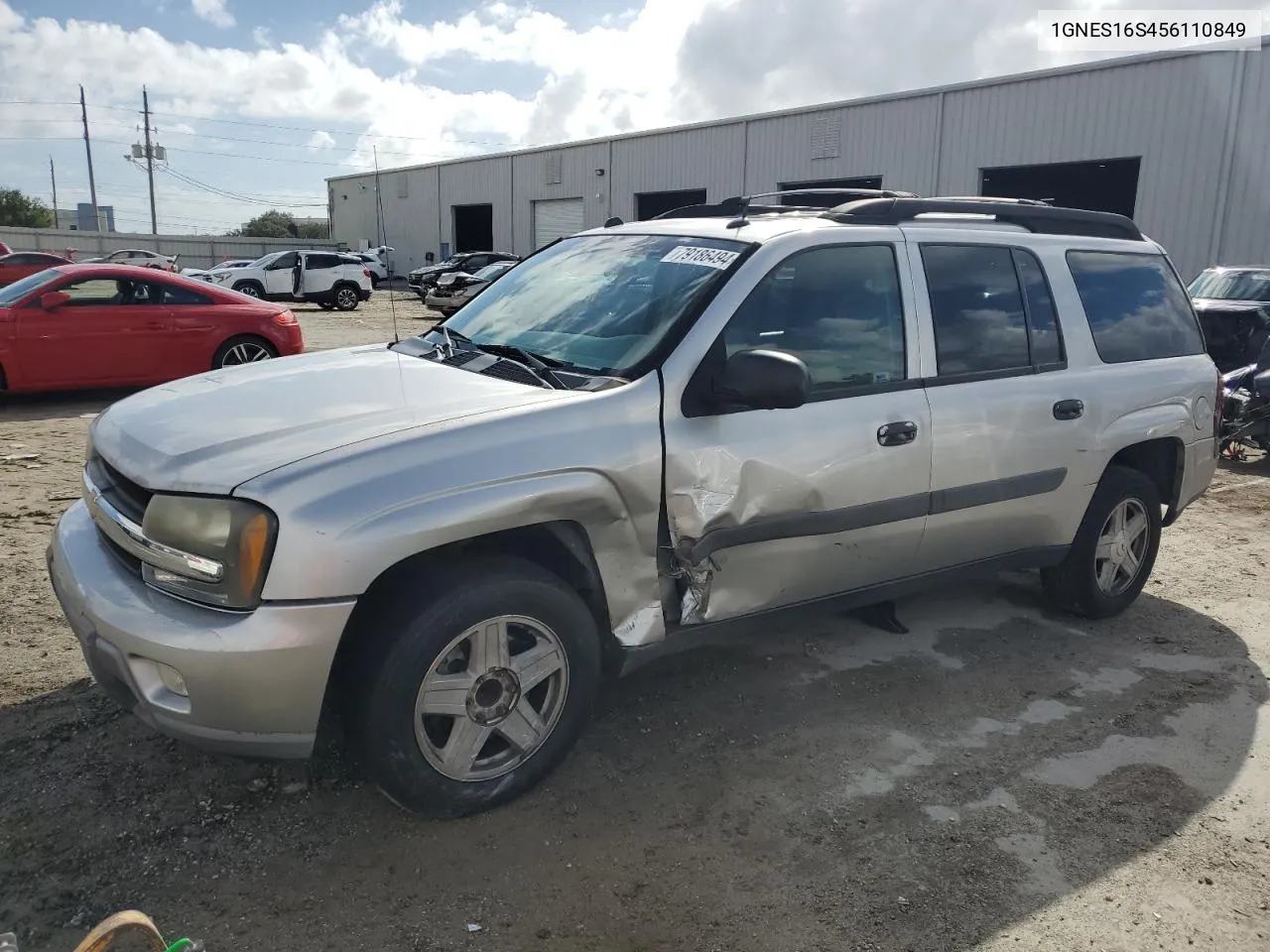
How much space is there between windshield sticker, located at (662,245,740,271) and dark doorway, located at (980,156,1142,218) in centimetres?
1905

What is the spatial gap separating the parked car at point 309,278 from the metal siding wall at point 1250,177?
21.4 metres

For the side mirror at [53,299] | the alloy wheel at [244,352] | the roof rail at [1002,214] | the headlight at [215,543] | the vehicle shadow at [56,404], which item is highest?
the roof rail at [1002,214]

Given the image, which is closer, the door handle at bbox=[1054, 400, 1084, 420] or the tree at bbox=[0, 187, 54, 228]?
the door handle at bbox=[1054, 400, 1084, 420]

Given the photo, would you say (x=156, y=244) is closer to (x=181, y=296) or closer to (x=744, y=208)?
(x=181, y=296)

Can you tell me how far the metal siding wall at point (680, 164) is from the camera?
1079 inches

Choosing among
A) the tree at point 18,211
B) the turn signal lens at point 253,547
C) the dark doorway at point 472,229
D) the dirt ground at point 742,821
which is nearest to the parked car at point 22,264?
the dirt ground at point 742,821

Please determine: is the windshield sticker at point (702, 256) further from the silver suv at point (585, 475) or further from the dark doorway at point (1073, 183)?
the dark doorway at point (1073, 183)

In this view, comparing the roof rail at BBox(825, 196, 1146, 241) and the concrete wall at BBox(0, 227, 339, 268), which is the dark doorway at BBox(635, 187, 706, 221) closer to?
the concrete wall at BBox(0, 227, 339, 268)

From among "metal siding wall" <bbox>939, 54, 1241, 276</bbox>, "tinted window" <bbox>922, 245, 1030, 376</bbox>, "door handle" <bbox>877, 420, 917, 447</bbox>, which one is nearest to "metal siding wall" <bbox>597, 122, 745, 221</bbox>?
"metal siding wall" <bbox>939, 54, 1241, 276</bbox>

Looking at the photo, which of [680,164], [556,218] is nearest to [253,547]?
[680,164]

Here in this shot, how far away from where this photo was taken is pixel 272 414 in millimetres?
2957

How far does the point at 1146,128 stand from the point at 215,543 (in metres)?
20.1

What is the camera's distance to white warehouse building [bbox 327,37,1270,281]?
17016mm

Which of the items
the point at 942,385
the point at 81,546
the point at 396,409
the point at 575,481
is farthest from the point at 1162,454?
the point at 81,546
